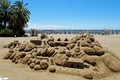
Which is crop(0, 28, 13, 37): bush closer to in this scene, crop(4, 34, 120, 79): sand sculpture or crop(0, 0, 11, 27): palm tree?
crop(0, 0, 11, 27): palm tree

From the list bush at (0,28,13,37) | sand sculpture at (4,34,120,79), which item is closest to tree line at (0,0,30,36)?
bush at (0,28,13,37)

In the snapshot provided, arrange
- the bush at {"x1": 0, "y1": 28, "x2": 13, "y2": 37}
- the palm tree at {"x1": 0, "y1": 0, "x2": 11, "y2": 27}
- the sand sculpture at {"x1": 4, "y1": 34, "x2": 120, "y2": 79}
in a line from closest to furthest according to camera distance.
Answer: the sand sculpture at {"x1": 4, "y1": 34, "x2": 120, "y2": 79}
the bush at {"x1": 0, "y1": 28, "x2": 13, "y2": 37}
the palm tree at {"x1": 0, "y1": 0, "x2": 11, "y2": 27}

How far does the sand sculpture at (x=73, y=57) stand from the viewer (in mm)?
13523

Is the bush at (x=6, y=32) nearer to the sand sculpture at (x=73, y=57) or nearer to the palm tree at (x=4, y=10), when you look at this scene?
the palm tree at (x=4, y=10)

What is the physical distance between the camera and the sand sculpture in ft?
44.4

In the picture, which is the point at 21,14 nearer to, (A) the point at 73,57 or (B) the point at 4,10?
(B) the point at 4,10

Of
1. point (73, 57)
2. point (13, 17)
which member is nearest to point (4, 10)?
point (13, 17)

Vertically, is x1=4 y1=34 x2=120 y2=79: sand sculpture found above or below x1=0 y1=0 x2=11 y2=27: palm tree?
below

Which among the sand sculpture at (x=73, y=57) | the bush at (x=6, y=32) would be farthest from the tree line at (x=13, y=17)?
the sand sculpture at (x=73, y=57)

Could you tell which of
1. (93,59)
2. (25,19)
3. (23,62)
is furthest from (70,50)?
(25,19)

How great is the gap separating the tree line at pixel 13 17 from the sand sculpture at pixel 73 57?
2238 centimetres

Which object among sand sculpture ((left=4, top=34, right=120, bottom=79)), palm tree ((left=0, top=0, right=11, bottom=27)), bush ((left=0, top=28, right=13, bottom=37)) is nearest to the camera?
sand sculpture ((left=4, top=34, right=120, bottom=79))

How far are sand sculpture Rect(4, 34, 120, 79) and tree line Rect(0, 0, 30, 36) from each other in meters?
22.4

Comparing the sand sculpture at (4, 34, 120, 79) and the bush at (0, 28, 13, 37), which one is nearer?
the sand sculpture at (4, 34, 120, 79)
